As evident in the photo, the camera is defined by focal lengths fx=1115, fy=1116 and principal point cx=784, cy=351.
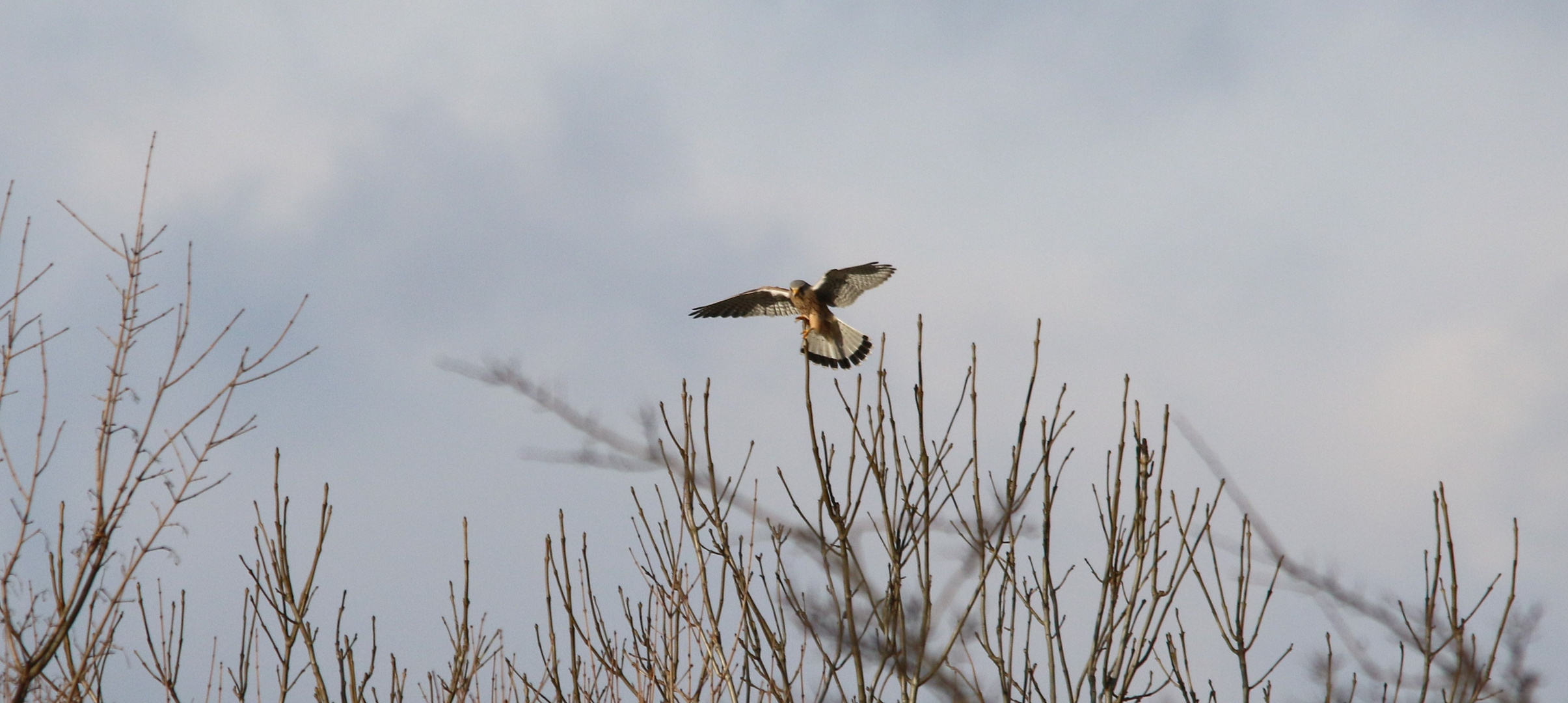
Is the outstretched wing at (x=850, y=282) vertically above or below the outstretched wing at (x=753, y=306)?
below

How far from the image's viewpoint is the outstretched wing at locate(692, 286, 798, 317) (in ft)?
27.5

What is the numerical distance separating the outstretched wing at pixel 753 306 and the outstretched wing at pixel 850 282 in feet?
1.51

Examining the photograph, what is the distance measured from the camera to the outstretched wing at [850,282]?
766 cm

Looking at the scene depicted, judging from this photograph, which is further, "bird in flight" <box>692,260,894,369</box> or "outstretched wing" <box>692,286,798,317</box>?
"outstretched wing" <box>692,286,798,317</box>

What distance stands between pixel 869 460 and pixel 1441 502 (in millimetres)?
1694

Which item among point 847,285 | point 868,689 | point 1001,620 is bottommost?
point 868,689

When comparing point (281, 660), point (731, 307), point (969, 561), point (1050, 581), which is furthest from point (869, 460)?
point (731, 307)

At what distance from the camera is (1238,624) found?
11.6 feet

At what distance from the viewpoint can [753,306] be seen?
858 cm

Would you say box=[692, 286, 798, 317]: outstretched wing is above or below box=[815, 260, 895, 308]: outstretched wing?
above

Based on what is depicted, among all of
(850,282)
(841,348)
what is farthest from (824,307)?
(841,348)

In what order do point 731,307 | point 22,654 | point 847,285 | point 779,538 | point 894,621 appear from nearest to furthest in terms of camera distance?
point 22,654 < point 894,621 < point 779,538 < point 847,285 < point 731,307

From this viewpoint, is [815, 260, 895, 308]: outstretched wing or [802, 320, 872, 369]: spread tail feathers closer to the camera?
[815, 260, 895, 308]: outstretched wing

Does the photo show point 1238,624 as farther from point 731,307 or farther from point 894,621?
point 731,307
